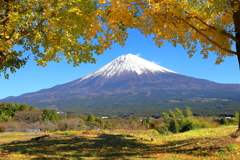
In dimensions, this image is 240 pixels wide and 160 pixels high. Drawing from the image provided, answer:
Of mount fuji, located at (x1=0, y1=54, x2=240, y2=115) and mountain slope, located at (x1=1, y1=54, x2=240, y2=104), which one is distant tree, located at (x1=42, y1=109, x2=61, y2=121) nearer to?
mount fuji, located at (x1=0, y1=54, x2=240, y2=115)

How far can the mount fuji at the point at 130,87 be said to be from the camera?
143 m

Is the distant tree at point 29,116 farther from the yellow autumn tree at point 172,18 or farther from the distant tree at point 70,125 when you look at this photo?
the yellow autumn tree at point 172,18

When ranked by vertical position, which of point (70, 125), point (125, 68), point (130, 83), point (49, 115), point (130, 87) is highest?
point (125, 68)

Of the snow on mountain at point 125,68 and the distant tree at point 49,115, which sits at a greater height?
the snow on mountain at point 125,68

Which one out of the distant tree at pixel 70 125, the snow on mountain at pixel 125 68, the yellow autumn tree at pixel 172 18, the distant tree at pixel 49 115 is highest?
the snow on mountain at pixel 125 68

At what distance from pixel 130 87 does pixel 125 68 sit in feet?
86.9

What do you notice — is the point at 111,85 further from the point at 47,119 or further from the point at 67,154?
the point at 67,154

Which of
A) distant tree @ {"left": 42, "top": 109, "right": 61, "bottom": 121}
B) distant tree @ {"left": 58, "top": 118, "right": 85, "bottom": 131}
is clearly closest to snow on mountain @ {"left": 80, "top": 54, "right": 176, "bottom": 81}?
distant tree @ {"left": 42, "top": 109, "right": 61, "bottom": 121}

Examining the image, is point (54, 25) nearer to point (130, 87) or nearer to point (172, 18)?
point (172, 18)

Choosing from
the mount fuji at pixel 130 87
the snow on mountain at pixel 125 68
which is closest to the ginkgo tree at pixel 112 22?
the mount fuji at pixel 130 87

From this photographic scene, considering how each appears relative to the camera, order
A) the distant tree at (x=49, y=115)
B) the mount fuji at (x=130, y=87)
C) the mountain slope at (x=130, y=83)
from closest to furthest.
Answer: the distant tree at (x=49, y=115), the mount fuji at (x=130, y=87), the mountain slope at (x=130, y=83)

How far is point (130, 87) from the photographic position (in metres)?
167

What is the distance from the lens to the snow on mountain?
18550cm

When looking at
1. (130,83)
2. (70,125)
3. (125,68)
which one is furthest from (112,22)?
(125,68)
